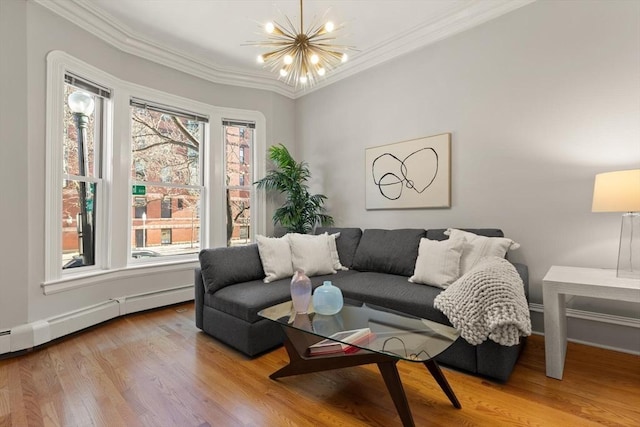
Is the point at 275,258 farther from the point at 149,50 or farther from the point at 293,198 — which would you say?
the point at 149,50

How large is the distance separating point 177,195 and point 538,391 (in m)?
3.81

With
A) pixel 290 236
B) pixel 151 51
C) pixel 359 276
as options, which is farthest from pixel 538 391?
pixel 151 51

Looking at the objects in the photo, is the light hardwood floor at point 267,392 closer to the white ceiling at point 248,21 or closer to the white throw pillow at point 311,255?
the white throw pillow at point 311,255

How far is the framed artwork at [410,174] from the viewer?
10.3 feet

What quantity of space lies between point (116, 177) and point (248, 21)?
6.69 ft

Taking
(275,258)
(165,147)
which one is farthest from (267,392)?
(165,147)

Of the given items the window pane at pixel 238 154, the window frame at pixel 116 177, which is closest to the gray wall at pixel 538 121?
the window pane at pixel 238 154

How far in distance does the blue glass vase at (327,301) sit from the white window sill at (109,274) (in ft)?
7.38

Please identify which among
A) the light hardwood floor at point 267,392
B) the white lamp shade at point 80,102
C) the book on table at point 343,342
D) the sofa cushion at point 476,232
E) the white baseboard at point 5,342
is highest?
the white lamp shade at point 80,102

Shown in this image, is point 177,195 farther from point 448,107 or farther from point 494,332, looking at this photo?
point 494,332

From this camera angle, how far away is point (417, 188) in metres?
3.31

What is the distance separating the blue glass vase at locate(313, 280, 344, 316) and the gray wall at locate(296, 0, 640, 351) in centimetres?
171

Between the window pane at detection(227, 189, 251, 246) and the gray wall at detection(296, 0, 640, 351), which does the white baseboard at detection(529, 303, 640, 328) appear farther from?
the window pane at detection(227, 189, 251, 246)

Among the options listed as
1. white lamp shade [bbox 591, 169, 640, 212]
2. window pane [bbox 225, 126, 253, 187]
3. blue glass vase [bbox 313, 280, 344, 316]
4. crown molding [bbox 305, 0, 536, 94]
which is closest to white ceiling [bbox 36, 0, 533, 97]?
crown molding [bbox 305, 0, 536, 94]
